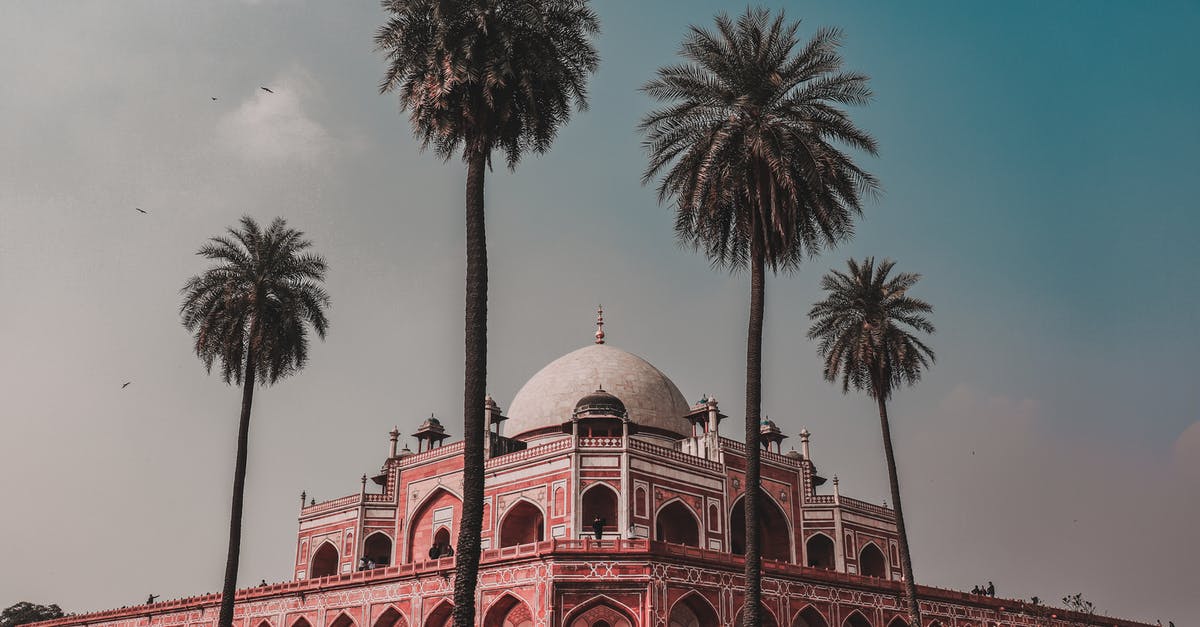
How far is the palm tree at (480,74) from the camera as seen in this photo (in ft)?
75.6

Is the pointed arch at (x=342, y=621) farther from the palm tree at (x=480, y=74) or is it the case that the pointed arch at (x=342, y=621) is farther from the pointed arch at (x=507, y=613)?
the palm tree at (x=480, y=74)

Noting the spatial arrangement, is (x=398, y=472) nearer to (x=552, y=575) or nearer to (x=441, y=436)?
(x=441, y=436)

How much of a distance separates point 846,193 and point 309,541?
3968 centimetres

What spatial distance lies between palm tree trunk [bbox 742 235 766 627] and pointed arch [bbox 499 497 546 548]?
20.3 m

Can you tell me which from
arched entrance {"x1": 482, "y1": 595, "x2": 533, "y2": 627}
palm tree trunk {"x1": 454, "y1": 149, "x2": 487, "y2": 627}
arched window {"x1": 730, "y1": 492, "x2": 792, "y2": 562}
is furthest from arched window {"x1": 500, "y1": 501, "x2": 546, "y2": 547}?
palm tree trunk {"x1": 454, "y1": 149, "x2": 487, "y2": 627}

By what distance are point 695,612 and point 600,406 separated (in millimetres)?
13702

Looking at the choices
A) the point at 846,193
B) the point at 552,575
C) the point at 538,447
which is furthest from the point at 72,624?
the point at 846,193

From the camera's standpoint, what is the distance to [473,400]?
21.5 metres

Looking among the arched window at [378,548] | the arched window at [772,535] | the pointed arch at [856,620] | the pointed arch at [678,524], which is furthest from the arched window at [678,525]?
the arched window at [378,548]

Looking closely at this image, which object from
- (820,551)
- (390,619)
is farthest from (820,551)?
(390,619)

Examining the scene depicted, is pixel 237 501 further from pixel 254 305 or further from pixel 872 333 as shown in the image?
pixel 872 333

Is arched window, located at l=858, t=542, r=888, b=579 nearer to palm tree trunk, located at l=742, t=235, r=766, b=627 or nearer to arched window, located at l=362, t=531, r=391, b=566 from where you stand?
arched window, located at l=362, t=531, r=391, b=566

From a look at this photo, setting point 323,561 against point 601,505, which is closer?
point 601,505

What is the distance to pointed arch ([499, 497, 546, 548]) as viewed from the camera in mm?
45219
